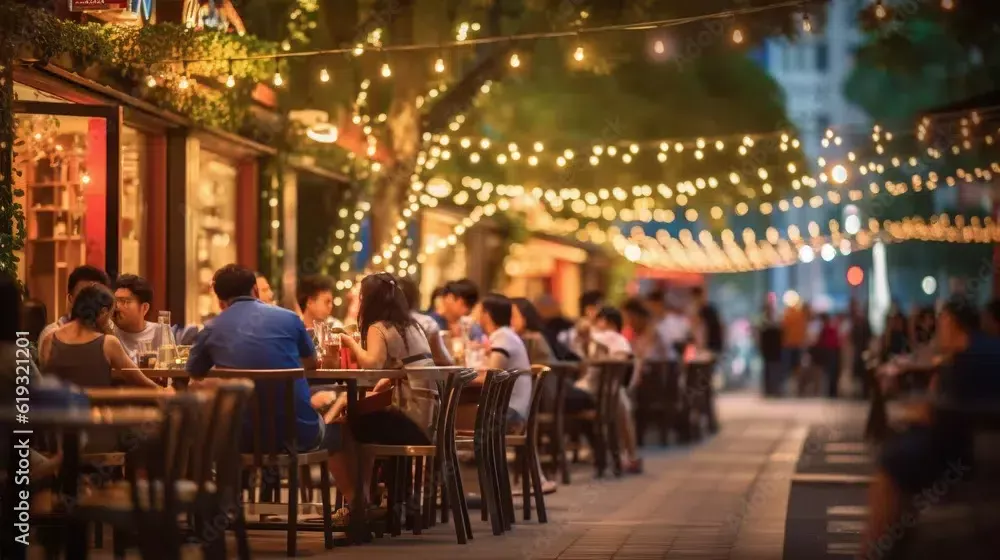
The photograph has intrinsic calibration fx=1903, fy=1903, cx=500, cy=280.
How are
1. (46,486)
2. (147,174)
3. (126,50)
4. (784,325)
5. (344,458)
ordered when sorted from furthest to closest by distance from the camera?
1. (784,325)
2. (147,174)
3. (126,50)
4. (344,458)
5. (46,486)

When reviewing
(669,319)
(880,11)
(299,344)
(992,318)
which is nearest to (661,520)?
(992,318)

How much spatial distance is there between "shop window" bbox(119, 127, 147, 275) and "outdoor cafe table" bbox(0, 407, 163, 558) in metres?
7.80

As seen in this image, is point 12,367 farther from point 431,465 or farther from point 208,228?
point 208,228

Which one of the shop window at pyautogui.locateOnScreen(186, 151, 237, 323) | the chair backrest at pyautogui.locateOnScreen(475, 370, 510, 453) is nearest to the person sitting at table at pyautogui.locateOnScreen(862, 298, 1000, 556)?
the chair backrest at pyautogui.locateOnScreen(475, 370, 510, 453)

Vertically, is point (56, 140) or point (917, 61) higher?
point (917, 61)

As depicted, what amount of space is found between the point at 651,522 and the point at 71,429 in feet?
18.5

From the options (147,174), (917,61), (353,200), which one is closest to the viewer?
(147,174)

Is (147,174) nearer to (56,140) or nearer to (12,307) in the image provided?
(56,140)

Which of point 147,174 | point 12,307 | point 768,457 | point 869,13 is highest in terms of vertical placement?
point 869,13

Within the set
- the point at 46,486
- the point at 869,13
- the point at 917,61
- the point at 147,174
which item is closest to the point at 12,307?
the point at 46,486

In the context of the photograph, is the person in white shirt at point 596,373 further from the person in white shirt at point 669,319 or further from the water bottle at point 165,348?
the person in white shirt at point 669,319

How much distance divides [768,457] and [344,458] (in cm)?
905

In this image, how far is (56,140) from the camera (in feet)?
48.4

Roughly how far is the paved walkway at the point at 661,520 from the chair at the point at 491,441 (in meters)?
0.18
